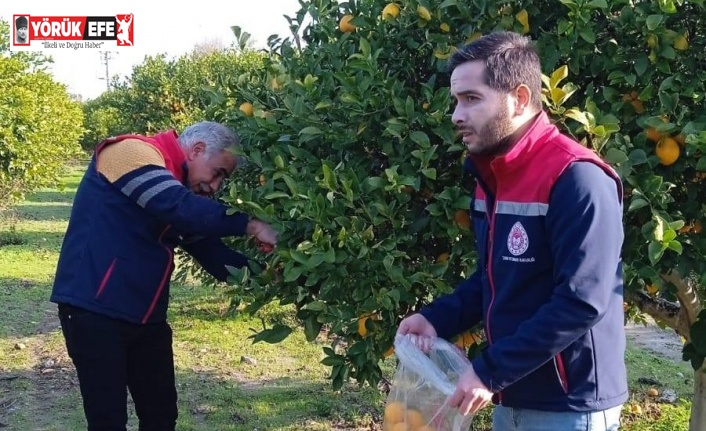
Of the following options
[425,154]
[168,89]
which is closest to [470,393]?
[425,154]

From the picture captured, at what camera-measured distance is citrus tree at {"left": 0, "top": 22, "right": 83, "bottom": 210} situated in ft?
35.7

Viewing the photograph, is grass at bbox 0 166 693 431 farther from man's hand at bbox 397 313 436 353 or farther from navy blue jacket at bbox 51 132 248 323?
man's hand at bbox 397 313 436 353

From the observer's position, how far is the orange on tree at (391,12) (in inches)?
107

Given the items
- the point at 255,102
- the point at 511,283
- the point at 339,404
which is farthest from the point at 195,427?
the point at 511,283

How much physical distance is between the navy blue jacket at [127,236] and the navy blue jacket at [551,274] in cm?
123

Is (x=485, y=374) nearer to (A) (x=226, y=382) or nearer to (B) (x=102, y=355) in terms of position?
(B) (x=102, y=355)

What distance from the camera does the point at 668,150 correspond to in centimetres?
227

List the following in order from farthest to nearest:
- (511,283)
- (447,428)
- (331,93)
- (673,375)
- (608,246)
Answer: (673,375), (331,93), (447,428), (511,283), (608,246)

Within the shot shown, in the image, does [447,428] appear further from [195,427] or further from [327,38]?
[195,427]

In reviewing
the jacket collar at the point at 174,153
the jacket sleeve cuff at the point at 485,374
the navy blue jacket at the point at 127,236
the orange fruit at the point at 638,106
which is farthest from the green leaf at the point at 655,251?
the jacket collar at the point at 174,153

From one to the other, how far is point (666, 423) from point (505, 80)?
12.1 ft

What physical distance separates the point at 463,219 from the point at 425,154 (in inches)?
10.2

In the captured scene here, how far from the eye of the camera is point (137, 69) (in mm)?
12031

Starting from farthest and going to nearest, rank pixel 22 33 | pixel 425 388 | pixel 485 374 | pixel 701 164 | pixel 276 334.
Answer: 1. pixel 22 33
2. pixel 276 334
3. pixel 425 388
4. pixel 701 164
5. pixel 485 374
